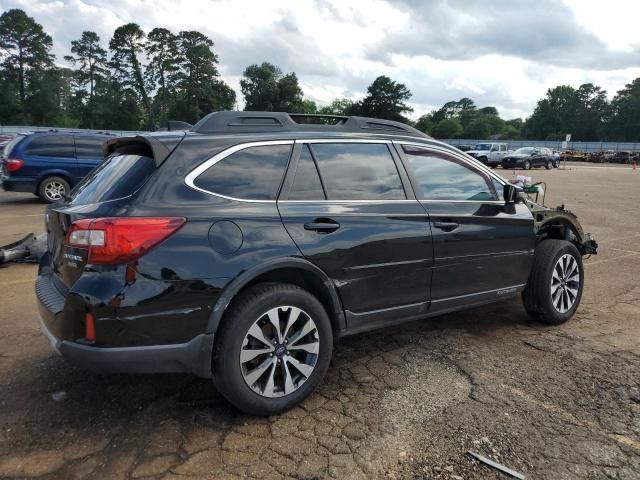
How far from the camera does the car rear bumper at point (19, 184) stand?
12.0 m

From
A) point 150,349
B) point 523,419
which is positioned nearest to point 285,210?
point 150,349

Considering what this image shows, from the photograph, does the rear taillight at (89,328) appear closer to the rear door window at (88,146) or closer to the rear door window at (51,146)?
the rear door window at (88,146)

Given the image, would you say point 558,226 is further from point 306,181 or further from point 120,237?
point 120,237

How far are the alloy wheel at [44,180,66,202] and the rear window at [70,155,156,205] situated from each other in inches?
409

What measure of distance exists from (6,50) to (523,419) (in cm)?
8628

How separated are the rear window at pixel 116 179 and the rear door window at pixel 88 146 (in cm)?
1031

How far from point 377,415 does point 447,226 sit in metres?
1.44

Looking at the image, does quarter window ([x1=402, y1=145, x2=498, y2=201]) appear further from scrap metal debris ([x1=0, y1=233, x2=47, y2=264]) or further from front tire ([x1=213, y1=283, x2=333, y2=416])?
scrap metal debris ([x1=0, y1=233, x2=47, y2=264])

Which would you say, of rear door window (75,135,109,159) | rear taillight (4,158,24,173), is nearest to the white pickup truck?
rear door window (75,135,109,159)

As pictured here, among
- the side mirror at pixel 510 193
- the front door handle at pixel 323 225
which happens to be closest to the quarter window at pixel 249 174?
the front door handle at pixel 323 225

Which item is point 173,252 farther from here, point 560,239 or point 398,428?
point 560,239

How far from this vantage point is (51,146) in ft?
40.4

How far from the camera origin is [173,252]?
2.61 meters

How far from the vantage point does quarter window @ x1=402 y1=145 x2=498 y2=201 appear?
373 cm
